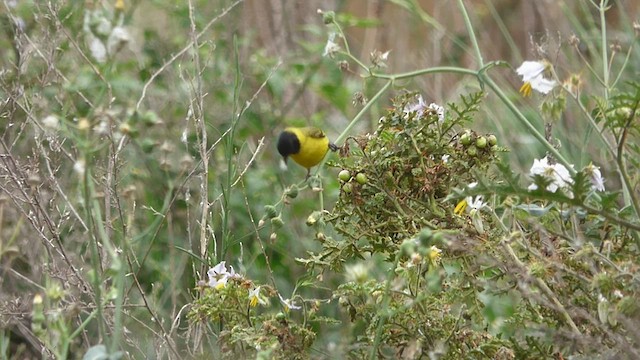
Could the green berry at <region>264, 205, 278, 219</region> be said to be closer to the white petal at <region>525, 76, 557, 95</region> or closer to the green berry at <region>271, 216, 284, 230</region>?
the green berry at <region>271, 216, 284, 230</region>

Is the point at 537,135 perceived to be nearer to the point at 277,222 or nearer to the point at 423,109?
the point at 423,109

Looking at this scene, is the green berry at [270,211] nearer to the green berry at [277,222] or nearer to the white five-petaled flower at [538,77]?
the green berry at [277,222]

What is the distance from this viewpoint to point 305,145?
10.00 ft

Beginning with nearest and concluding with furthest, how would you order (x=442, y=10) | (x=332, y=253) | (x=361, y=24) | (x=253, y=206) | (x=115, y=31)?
(x=115, y=31), (x=332, y=253), (x=253, y=206), (x=361, y=24), (x=442, y=10)

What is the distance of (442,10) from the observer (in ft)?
23.0

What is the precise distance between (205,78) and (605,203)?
2.51 metres

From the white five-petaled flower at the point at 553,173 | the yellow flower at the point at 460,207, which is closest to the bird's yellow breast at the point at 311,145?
the yellow flower at the point at 460,207

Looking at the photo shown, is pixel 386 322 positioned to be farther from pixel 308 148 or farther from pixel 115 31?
pixel 308 148

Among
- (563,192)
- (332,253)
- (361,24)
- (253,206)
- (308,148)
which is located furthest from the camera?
(361,24)

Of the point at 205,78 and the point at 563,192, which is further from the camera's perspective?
the point at 205,78

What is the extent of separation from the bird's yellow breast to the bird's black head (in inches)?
0.5

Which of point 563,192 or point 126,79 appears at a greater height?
point 563,192

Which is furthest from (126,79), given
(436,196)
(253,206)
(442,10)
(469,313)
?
(442,10)

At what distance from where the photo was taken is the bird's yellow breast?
299cm
